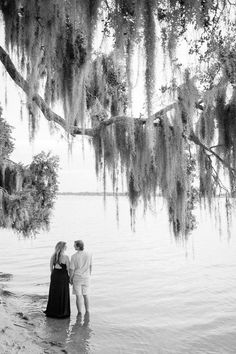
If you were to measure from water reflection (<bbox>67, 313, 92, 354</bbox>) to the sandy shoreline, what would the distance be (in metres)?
0.30

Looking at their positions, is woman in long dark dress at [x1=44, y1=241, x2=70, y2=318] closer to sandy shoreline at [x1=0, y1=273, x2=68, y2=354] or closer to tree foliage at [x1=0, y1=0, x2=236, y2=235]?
sandy shoreline at [x1=0, y1=273, x2=68, y2=354]

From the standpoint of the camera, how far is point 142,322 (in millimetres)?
10109

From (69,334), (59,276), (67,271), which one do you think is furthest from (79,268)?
(69,334)

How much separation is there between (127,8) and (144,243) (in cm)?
3175

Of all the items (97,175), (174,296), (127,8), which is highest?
(127,8)

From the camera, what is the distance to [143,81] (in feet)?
13.2

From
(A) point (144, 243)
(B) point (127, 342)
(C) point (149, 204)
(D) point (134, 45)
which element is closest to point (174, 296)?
(B) point (127, 342)

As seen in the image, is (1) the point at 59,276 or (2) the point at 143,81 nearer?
(2) the point at 143,81

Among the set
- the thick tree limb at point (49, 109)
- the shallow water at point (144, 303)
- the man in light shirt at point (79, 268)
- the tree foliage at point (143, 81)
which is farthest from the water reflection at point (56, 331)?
the thick tree limb at point (49, 109)

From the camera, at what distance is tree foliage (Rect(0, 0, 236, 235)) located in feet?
12.5

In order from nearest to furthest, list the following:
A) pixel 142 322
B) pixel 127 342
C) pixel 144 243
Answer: pixel 127 342, pixel 142 322, pixel 144 243

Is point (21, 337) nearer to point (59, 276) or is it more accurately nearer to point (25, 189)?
point (59, 276)

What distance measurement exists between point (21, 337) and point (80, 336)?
1.35 m

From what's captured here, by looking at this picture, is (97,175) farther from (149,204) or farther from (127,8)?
(127,8)
